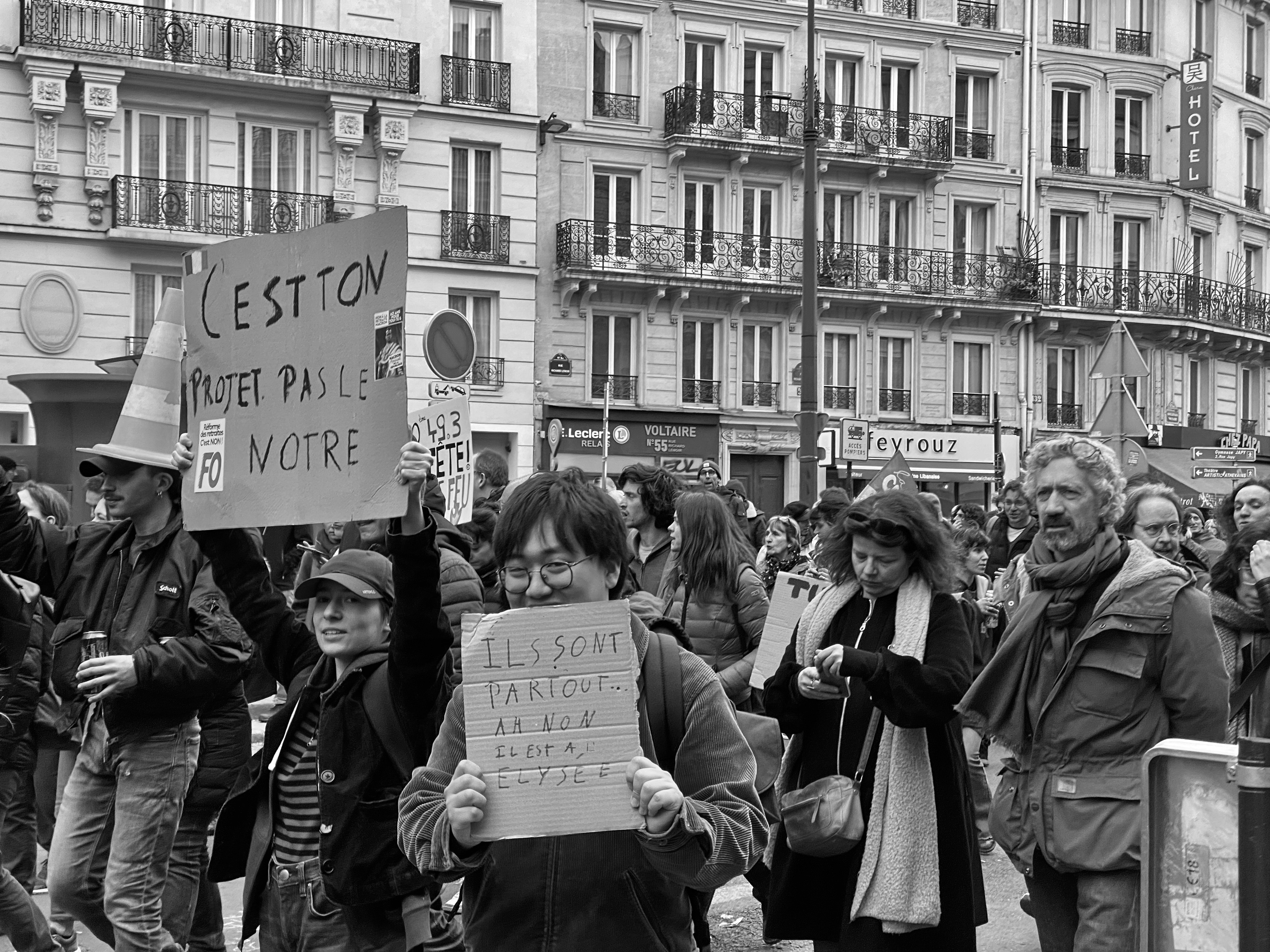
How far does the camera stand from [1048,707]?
439 cm

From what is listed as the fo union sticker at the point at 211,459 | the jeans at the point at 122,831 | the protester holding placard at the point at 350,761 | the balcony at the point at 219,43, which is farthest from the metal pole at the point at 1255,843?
the balcony at the point at 219,43

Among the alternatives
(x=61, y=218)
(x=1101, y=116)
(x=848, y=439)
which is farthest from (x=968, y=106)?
(x=61, y=218)

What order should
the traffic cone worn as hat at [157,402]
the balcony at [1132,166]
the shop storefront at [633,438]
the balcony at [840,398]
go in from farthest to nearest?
the balcony at [1132,166]
the balcony at [840,398]
the shop storefront at [633,438]
the traffic cone worn as hat at [157,402]

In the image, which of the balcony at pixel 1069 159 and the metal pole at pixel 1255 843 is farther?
the balcony at pixel 1069 159

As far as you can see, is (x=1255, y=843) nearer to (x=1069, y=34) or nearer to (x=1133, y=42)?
(x=1069, y=34)

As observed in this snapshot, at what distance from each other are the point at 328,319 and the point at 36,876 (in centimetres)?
497

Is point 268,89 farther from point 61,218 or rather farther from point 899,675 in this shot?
point 899,675

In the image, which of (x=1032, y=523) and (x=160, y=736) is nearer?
(x=160, y=736)

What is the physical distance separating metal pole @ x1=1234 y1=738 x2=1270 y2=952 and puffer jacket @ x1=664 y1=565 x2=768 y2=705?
364cm

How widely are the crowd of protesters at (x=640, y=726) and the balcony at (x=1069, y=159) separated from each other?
3044 centimetres

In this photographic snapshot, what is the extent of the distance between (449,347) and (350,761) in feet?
19.3

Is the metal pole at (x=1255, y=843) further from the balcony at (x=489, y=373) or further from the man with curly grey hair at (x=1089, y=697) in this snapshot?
the balcony at (x=489, y=373)

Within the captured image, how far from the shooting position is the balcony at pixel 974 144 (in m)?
33.4

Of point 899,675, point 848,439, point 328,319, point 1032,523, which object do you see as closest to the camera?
point 328,319
